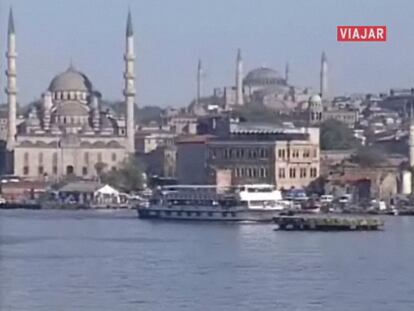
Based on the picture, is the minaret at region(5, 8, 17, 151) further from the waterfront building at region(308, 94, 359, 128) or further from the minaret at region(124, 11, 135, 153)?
the waterfront building at region(308, 94, 359, 128)

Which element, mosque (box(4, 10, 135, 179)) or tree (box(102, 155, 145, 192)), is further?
mosque (box(4, 10, 135, 179))

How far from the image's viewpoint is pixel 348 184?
30875 millimetres

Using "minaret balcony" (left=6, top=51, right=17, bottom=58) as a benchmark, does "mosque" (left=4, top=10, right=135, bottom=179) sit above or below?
below

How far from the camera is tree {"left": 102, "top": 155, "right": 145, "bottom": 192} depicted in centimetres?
3334

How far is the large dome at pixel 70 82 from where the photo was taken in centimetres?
3997

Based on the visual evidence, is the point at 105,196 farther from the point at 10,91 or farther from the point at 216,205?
the point at 216,205

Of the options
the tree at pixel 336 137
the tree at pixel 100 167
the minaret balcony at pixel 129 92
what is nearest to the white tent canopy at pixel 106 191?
the tree at pixel 100 167

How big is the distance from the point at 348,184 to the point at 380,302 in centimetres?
1923

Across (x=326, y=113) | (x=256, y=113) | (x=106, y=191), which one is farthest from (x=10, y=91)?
(x=326, y=113)

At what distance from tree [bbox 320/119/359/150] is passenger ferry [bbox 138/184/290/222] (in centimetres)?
1106

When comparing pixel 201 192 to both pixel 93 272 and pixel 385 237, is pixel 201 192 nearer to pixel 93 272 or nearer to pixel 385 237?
pixel 385 237

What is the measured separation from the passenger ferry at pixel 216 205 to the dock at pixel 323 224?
1.41 metres

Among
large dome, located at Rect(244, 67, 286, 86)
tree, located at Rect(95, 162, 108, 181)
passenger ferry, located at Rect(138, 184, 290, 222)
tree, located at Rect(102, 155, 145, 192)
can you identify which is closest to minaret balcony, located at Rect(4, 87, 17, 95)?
tree, located at Rect(95, 162, 108, 181)

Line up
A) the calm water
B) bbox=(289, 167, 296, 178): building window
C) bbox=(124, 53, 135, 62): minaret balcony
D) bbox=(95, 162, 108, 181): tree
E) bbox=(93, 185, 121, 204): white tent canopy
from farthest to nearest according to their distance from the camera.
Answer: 1. bbox=(124, 53, 135, 62): minaret balcony
2. bbox=(95, 162, 108, 181): tree
3. bbox=(93, 185, 121, 204): white tent canopy
4. bbox=(289, 167, 296, 178): building window
5. the calm water
